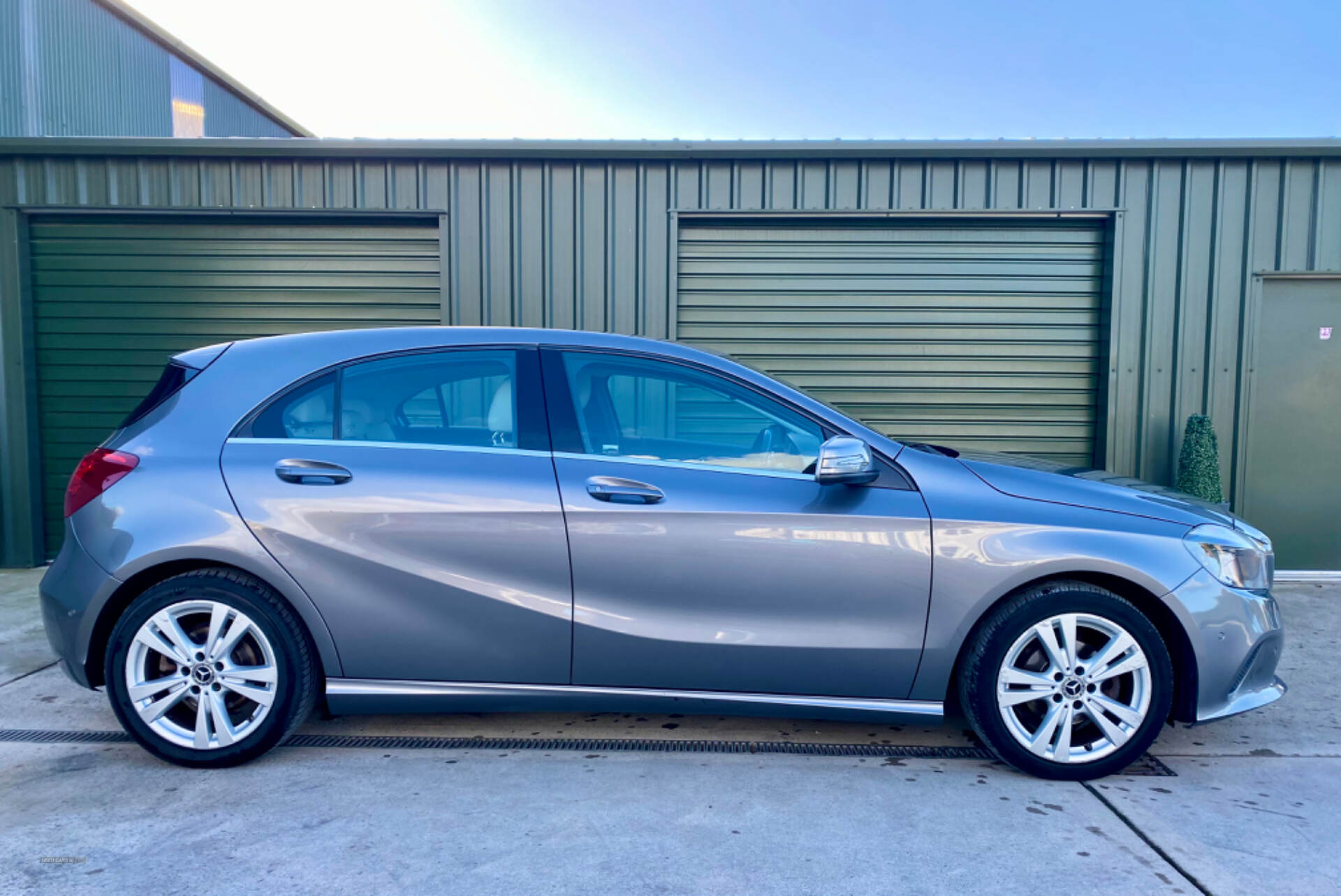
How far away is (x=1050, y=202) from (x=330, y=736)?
6.05 m

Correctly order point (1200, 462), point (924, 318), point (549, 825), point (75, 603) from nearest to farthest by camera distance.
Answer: point (549, 825) < point (75, 603) < point (1200, 462) < point (924, 318)

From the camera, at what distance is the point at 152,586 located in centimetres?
310

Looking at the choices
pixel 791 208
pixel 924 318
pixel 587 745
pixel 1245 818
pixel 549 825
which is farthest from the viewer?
pixel 924 318

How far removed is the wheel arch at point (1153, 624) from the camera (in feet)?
9.82

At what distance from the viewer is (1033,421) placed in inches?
261

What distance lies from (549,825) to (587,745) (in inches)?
26.4

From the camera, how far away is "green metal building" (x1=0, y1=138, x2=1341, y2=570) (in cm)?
630

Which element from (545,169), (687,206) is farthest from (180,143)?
(687,206)

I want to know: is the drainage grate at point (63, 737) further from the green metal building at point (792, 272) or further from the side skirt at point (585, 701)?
the green metal building at point (792, 272)

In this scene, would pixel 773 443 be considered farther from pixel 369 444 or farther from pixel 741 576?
pixel 369 444

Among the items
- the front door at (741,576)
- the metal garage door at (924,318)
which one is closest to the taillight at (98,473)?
the front door at (741,576)

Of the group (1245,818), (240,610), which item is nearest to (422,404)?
(240,610)

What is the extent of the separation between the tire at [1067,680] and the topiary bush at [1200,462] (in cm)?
353

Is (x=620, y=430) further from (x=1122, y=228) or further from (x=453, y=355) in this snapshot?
(x=1122, y=228)
